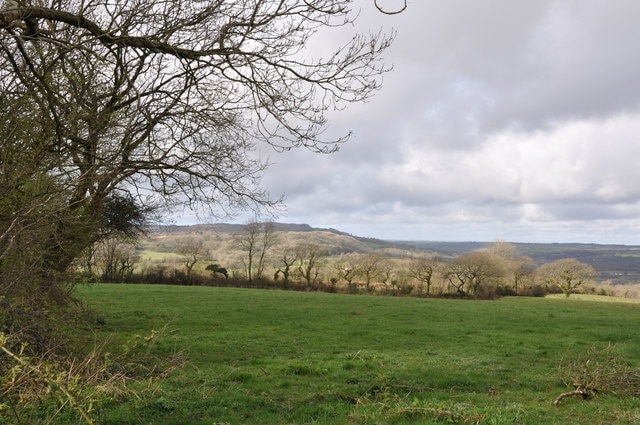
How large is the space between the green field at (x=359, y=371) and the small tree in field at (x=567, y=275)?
122 ft

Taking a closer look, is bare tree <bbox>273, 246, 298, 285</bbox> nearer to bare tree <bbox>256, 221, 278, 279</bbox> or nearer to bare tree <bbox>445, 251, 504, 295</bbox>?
bare tree <bbox>256, 221, 278, 279</bbox>

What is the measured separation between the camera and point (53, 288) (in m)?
6.89

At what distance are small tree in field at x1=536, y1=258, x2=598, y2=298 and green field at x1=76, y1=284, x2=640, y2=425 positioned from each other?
37.3 metres

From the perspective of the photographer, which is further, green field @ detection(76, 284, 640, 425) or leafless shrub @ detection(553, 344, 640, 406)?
leafless shrub @ detection(553, 344, 640, 406)

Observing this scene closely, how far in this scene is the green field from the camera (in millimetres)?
7094

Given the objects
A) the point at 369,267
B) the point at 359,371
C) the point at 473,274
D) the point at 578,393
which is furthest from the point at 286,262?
the point at 578,393

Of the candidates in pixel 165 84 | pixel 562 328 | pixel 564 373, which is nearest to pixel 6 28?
pixel 165 84

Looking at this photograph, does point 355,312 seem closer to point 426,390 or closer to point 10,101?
point 426,390

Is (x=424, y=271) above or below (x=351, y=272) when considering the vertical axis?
above

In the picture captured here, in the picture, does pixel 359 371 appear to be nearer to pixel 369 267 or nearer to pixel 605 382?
pixel 605 382

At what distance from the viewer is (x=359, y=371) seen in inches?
412

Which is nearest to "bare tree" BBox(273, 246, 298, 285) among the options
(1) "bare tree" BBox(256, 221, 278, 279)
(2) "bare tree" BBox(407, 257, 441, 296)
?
(1) "bare tree" BBox(256, 221, 278, 279)

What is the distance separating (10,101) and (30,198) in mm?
3750

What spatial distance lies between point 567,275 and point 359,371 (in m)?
54.9
